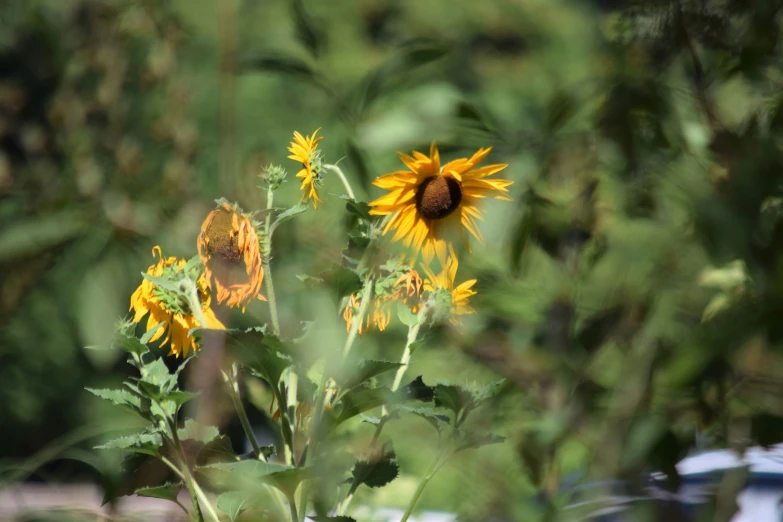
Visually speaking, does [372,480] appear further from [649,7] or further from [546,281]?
[649,7]

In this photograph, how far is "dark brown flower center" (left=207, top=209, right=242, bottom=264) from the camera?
12.9 inches

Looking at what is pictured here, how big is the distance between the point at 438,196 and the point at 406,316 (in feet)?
0.18

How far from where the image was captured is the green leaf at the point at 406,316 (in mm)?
342

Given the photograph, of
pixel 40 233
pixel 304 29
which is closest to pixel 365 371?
pixel 304 29

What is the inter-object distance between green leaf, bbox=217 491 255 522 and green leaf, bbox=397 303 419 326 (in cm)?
9

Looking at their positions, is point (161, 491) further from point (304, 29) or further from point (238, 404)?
point (304, 29)

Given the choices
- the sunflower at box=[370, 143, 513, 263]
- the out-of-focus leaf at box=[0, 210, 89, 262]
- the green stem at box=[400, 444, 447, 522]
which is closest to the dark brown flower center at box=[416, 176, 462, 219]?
the sunflower at box=[370, 143, 513, 263]

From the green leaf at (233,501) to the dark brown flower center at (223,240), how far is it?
9 cm

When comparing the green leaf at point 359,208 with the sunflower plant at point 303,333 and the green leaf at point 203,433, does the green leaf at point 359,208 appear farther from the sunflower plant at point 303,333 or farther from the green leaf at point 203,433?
the green leaf at point 203,433

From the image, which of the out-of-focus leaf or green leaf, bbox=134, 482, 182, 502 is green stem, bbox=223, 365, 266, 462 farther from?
the out-of-focus leaf

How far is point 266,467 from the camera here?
0.28m

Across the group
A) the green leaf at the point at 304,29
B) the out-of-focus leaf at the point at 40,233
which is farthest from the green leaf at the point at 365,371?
the out-of-focus leaf at the point at 40,233

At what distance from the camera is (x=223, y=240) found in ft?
1.08

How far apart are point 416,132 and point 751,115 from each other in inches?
4.7
